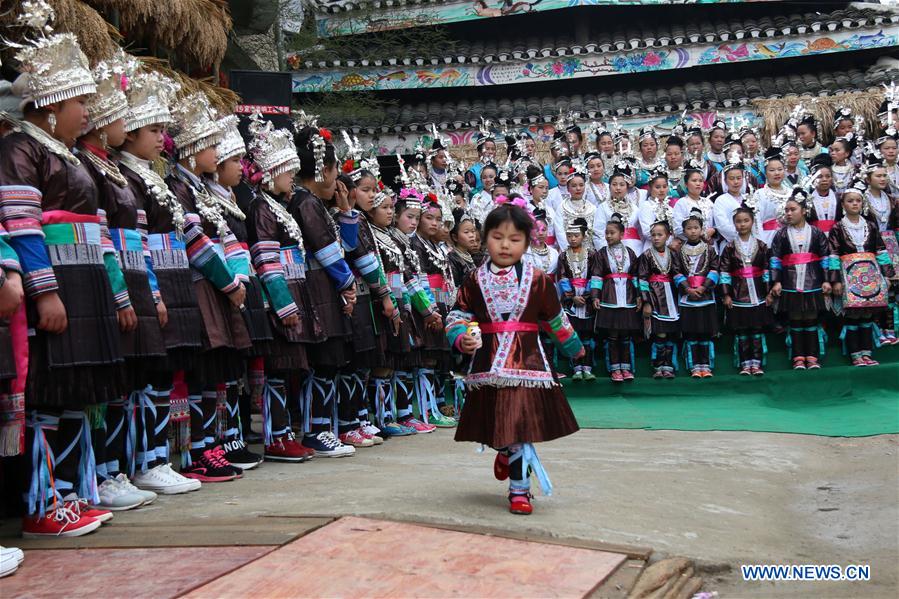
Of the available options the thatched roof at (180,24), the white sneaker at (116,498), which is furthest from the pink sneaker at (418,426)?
the thatched roof at (180,24)

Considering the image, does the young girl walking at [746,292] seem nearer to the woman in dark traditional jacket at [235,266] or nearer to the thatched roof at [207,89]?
the thatched roof at [207,89]

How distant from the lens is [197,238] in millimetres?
4344

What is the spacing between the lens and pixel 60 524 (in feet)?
11.0

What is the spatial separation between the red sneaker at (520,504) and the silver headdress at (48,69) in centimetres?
234

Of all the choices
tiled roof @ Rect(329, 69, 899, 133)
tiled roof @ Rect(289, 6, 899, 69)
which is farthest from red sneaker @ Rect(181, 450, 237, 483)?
tiled roof @ Rect(289, 6, 899, 69)

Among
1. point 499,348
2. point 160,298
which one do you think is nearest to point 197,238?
point 160,298

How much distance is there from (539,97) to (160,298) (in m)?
18.6

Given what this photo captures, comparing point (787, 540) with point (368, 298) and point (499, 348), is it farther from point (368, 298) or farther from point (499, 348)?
A: point (368, 298)

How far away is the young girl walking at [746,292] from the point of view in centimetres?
832

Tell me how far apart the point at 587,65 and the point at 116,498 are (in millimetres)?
18202

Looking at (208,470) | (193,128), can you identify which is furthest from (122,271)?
(208,470)

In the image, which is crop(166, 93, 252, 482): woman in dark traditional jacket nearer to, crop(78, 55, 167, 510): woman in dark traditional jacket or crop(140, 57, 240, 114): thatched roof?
crop(78, 55, 167, 510): woman in dark traditional jacket

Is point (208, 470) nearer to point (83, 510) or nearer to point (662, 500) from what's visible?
point (83, 510)

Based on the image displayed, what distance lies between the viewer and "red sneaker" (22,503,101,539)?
3324mm
